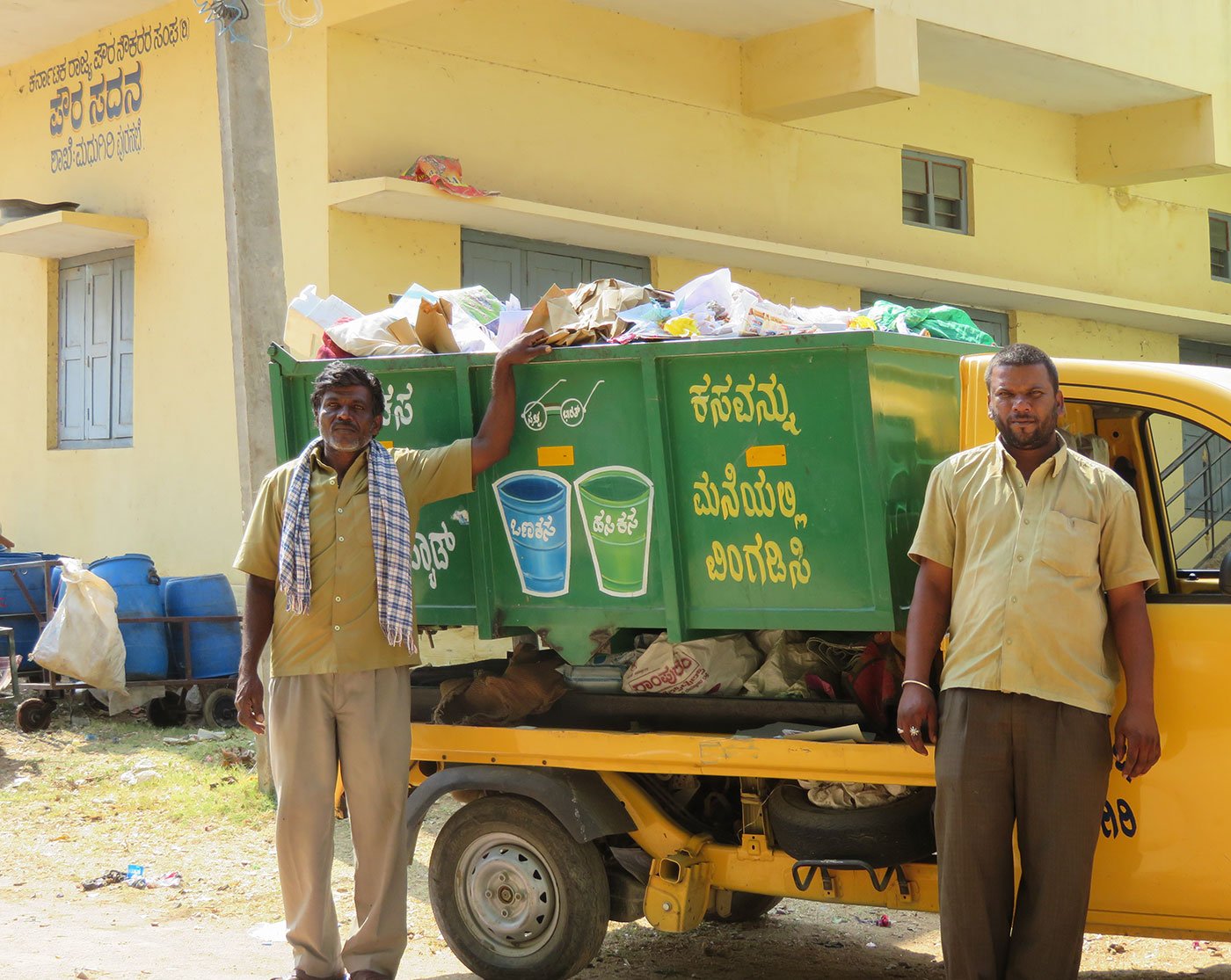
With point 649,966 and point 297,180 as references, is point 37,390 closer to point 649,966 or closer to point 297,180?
point 297,180

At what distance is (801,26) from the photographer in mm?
11648

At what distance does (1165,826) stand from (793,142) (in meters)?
9.36

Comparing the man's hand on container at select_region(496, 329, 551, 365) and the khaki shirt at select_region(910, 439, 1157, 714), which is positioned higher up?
the man's hand on container at select_region(496, 329, 551, 365)

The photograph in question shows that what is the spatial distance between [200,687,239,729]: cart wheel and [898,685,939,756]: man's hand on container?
6.91 m

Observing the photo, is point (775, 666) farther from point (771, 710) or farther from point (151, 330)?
point (151, 330)

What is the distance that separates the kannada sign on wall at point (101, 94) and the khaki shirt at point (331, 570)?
7724 millimetres

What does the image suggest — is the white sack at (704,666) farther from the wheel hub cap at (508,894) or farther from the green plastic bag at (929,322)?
the green plastic bag at (929,322)

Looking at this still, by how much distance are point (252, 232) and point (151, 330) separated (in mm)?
4280

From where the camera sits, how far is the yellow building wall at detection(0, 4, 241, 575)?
11039 millimetres

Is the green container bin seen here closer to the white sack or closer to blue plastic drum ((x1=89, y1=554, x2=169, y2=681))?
the white sack

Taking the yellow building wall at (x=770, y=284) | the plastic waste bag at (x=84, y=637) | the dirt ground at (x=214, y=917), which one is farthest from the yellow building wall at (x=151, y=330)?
the yellow building wall at (x=770, y=284)

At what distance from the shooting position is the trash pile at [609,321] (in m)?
4.85

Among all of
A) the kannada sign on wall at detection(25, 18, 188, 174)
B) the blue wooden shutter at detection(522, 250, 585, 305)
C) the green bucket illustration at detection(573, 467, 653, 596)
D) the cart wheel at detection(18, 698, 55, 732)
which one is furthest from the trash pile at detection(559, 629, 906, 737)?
the kannada sign on wall at detection(25, 18, 188, 174)

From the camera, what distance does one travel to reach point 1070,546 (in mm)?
3832
